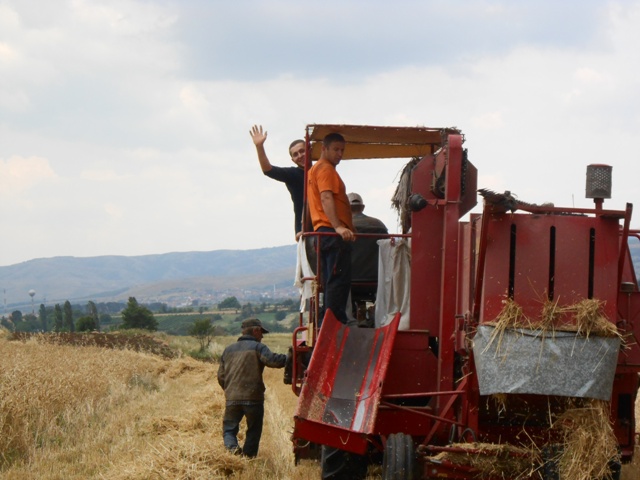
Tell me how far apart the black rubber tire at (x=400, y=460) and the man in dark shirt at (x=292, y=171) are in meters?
3.73

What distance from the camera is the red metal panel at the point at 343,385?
752 centimetres

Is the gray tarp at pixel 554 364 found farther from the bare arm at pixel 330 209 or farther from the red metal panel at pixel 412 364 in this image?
the bare arm at pixel 330 209

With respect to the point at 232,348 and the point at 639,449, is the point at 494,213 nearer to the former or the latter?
the point at 232,348

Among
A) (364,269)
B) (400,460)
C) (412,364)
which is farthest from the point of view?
(364,269)

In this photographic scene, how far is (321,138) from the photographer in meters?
9.70

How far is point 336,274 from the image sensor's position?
868cm

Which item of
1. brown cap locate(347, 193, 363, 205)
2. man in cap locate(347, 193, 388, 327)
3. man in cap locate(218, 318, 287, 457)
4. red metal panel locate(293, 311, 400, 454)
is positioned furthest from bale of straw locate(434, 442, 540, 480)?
brown cap locate(347, 193, 363, 205)

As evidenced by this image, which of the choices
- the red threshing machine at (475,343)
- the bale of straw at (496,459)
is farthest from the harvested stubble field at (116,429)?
the bale of straw at (496,459)

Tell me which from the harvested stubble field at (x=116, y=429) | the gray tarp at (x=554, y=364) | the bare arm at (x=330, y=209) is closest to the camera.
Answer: the gray tarp at (x=554, y=364)

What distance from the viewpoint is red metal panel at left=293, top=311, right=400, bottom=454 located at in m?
7.52

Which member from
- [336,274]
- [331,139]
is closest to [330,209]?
[336,274]

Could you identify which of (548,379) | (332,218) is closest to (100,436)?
(332,218)

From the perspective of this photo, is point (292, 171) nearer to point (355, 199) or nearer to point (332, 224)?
point (355, 199)

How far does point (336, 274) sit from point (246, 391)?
2243mm
